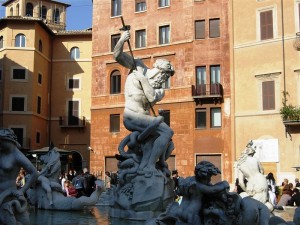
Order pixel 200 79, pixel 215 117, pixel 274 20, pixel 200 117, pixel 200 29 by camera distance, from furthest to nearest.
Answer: pixel 200 29, pixel 200 79, pixel 200 117, pixel 215 117, pixel 274 20

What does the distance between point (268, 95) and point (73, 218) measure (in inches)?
1049

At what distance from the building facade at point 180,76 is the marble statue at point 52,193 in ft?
82.7

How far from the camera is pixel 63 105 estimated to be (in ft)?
158

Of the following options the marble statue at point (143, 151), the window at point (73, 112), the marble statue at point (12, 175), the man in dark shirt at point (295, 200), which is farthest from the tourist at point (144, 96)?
the window at point (73, 112)

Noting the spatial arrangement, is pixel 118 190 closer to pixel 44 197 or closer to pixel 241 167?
pixel 44 197

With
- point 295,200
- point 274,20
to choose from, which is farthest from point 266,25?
point 295,200

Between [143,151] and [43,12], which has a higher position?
[43,12]

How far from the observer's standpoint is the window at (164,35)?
122 ft

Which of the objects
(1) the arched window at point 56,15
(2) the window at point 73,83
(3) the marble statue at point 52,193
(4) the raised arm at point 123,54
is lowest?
(3) the marble statue at point 52,193

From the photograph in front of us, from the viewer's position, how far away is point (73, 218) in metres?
6.93

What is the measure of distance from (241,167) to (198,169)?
3.96m

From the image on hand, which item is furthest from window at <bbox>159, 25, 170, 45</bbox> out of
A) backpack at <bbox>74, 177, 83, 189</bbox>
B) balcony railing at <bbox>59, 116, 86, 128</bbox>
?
backpack at <bbox>74, 177, 83, 189</bbox>

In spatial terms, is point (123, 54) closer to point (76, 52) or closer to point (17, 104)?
point (17, 104)

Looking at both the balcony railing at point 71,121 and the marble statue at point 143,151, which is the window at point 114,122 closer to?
the balcony railing at point 71,121
